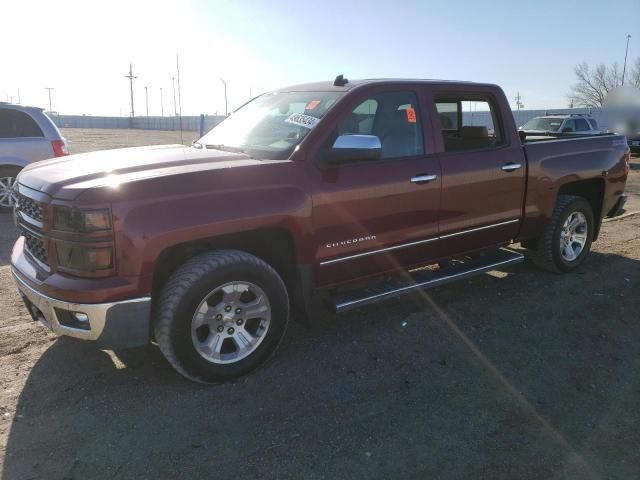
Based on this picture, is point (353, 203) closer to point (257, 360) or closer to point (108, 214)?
point (257, 360)

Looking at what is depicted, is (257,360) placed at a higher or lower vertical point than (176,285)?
lower

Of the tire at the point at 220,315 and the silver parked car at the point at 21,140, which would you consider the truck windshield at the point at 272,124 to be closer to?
the tire at the point at 220,315

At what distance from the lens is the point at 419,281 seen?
4270 mm

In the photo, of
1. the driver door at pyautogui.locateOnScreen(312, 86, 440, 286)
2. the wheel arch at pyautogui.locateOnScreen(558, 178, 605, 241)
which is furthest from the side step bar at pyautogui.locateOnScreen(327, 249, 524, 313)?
the wheel arch at pyautogui.locateOnScreen(558, 178, 605, 241)

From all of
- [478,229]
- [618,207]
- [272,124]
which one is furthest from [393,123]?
[618,207]

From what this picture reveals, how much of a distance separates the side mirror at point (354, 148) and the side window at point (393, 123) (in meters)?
0.43

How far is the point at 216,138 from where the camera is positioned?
175 inches

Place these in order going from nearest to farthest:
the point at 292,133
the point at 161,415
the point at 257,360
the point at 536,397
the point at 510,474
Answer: the point at 510,474
the point at 161,415
the point at 536,397
the point at 257,360
the point at 292,133

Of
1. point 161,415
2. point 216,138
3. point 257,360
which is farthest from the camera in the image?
point 216,138

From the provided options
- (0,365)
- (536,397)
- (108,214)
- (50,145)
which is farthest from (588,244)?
(50,145)

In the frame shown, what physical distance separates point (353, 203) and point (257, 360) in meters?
1.26

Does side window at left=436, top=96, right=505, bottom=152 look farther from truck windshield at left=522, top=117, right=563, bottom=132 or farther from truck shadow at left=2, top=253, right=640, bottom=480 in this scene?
truck windshield at left=522, top=117, right=563, bottom=132

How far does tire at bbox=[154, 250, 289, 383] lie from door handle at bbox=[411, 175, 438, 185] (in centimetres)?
134

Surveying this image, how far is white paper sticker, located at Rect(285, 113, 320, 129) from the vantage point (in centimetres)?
377
